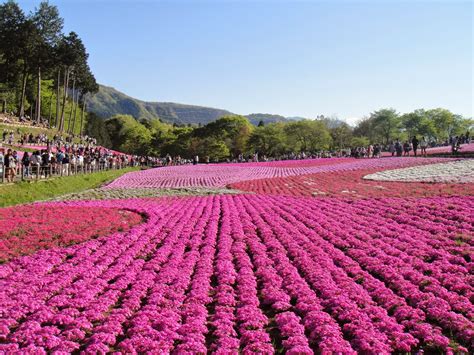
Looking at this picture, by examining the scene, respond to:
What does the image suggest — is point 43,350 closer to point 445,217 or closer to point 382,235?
point 382,235

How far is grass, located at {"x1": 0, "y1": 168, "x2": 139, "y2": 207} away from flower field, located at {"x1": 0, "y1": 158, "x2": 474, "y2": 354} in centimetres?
498

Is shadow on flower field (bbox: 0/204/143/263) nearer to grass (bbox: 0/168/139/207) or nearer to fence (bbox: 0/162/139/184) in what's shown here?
grass (bbox: 0/168/139/207)

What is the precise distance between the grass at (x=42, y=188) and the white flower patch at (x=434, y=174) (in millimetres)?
20937

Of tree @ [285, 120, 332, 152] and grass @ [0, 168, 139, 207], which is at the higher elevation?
tree @ [285, 120, 332, 152]

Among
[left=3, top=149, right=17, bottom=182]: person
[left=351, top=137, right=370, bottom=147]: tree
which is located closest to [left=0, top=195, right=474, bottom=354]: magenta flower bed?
[left=3, top=149, right=17, bottom=182]: person

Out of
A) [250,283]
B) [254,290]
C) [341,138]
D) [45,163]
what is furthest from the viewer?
[341,138]

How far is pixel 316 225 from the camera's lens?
15062 mm

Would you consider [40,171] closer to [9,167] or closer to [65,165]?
[65,165]

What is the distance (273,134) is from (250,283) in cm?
8733

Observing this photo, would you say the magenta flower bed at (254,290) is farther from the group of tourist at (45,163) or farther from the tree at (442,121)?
the tree at (442,121)

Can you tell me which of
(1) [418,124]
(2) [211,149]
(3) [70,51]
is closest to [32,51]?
(3) [70,51]

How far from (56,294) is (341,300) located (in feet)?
19.1

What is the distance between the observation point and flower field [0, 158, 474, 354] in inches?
271

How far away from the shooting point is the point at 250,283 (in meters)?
9.45
